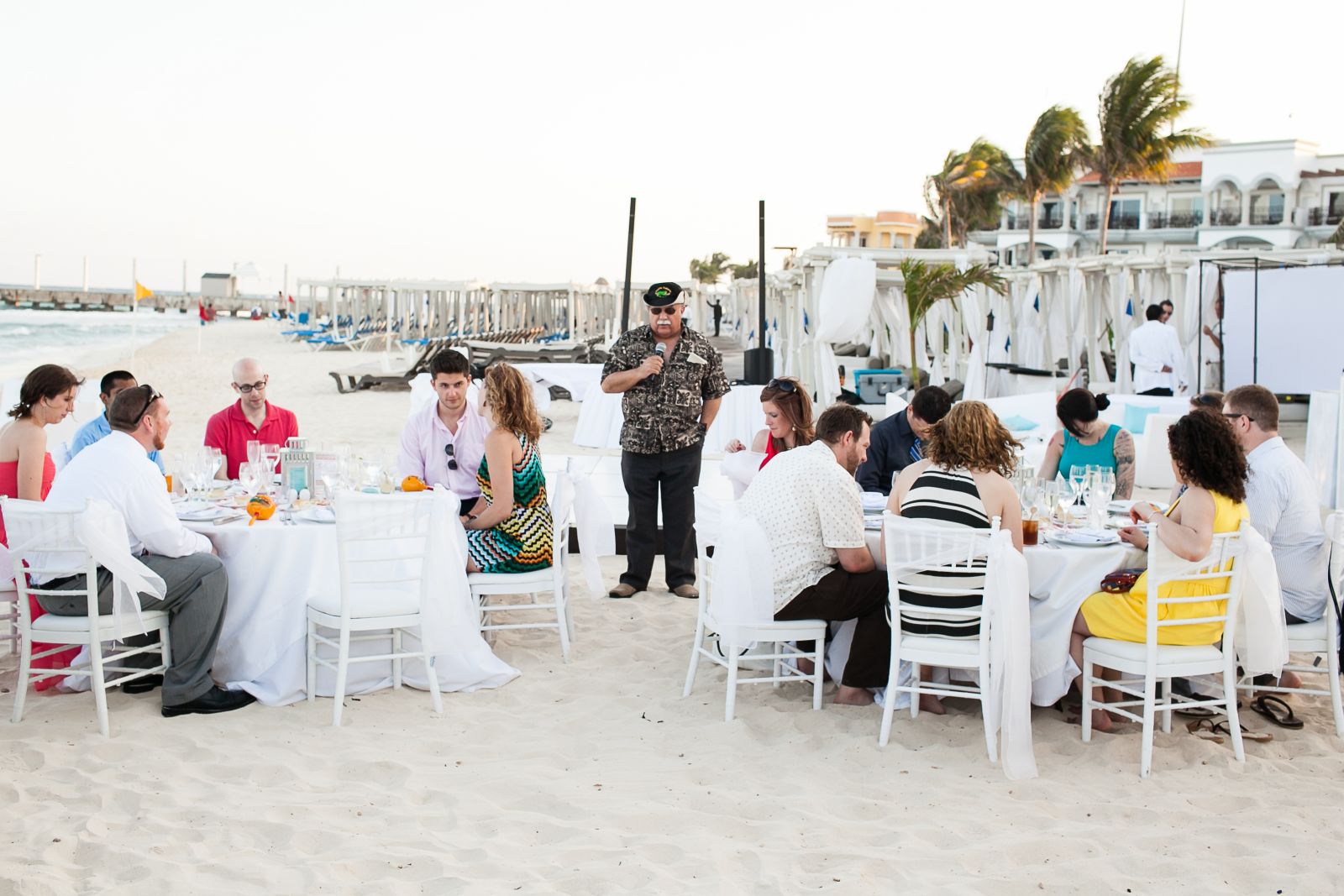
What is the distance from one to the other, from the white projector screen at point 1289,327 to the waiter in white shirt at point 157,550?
12.5 metres

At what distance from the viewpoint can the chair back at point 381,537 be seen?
166 inches

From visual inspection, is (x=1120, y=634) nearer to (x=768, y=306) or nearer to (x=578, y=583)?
(x=578, y=583)

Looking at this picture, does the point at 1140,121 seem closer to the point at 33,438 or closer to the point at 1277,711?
the point at 1277,711

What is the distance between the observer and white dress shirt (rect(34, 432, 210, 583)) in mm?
4086

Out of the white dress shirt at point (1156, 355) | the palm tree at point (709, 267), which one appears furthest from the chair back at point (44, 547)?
the palm tree at point (709, 267)

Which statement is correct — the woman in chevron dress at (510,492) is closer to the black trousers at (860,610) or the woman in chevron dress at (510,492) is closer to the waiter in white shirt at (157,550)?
the waiter in white shirt at (157,550)

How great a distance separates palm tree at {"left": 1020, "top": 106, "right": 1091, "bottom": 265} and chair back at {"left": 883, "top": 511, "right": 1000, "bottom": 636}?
101 feet

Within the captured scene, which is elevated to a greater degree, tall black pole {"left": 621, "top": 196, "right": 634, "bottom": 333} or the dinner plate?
tall black pole {"left": 621, "top": 196, "right": 634, "bottom": 333}

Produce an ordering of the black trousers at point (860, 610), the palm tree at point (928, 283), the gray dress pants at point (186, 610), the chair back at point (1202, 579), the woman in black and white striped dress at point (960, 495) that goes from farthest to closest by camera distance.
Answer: the palm tree at point (928, 283)
the black trousers at point (860, 610)
the gray dress pants at point (186, 610)
the woman in black and white striped dress at point (960, 495)
the chair back at point (1202, 579)

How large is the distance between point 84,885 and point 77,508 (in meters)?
1.51

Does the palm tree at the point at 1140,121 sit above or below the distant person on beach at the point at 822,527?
above

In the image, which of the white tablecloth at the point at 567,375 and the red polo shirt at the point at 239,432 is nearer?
the red polo shirt at the point at 239,432

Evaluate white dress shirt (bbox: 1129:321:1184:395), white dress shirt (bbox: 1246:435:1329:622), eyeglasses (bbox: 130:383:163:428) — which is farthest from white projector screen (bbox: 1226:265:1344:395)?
eyeglasses (bbox: 130:383:163:428)

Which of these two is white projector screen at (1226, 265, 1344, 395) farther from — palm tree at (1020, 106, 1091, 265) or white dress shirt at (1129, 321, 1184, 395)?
palm tree at (1020, 106, 1091, 265)
